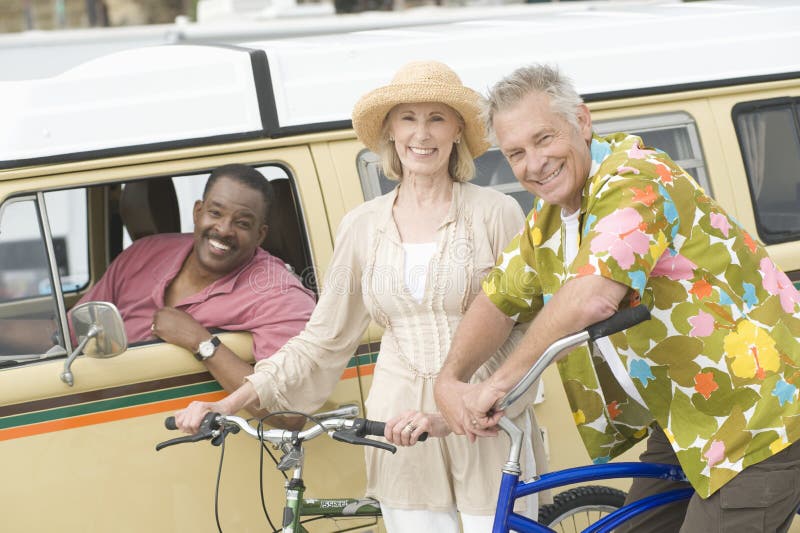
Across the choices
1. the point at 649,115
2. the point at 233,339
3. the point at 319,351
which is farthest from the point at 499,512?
the point at 649,115

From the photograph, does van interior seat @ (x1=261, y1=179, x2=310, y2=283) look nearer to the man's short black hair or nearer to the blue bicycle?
the man's short black hair

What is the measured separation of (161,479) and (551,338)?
196cm

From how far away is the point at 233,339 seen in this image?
14.0 ft

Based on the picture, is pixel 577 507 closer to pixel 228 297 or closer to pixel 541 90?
pixel 228 297

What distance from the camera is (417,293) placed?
3596mm

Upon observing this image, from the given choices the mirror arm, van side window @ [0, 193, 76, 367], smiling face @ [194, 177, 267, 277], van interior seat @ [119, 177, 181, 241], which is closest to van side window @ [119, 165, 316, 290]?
van interior seat @ [119, 177, 181, 241]

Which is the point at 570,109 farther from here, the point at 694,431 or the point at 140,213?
the point at 140,213

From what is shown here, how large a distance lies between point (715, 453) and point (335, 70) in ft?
7.77

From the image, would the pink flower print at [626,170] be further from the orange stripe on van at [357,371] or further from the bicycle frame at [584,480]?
the orange stripe on van at [357,371]

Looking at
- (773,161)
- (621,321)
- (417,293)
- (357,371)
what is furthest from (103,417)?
(773,161)

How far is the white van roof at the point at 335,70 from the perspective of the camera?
4160 millimetres

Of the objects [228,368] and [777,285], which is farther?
[228,368]

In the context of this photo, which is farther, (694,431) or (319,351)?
(319,351)

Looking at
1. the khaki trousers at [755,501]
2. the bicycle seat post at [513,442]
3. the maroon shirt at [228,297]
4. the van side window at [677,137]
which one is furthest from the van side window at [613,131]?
the khaki trousers at [755,501]
